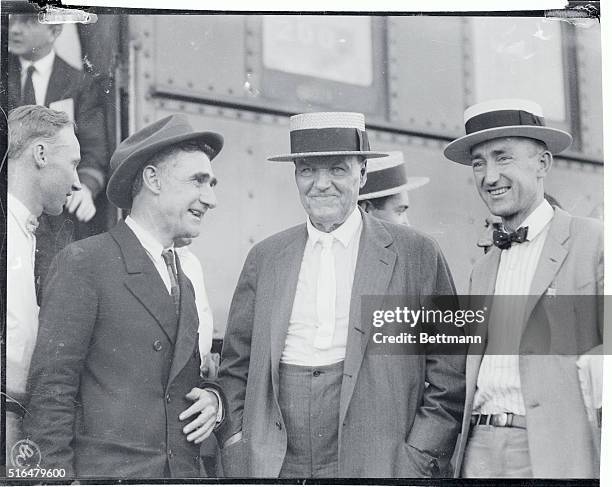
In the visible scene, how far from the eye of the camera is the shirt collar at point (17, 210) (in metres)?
3.79

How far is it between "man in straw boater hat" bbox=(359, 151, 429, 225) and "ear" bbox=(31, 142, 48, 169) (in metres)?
1.46

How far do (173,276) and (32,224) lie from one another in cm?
68

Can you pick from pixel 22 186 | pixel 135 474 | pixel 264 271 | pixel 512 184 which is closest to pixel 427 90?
pixel 512 184

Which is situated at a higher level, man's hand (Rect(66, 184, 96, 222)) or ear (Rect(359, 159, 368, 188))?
ear (Rect(359, 159, 368, 188))

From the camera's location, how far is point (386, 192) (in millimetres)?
3836

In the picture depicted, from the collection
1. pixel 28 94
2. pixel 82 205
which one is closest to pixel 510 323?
pixel 82 205

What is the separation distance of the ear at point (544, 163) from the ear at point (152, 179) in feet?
5.73

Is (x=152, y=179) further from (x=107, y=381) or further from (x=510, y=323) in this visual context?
(x=510, y=323)

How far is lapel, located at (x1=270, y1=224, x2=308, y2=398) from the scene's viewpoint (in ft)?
Result: 12.2

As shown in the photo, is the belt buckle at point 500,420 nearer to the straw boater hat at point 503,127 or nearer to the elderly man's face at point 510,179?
the elderly man's face at point 510,179

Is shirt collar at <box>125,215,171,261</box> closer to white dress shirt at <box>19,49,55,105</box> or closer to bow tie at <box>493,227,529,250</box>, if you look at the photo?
white dress shirt at <box>19,49,55,105</box>

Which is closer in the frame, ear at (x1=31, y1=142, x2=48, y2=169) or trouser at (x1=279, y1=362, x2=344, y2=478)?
trouser at (x1=279, y1=362, x2=344, y2=478)

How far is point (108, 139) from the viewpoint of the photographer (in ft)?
12.5

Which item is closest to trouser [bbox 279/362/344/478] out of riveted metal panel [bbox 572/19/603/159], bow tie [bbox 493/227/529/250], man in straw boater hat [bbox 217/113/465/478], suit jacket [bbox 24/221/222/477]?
man in straw boater hat [bbox 217/113/465/478]
